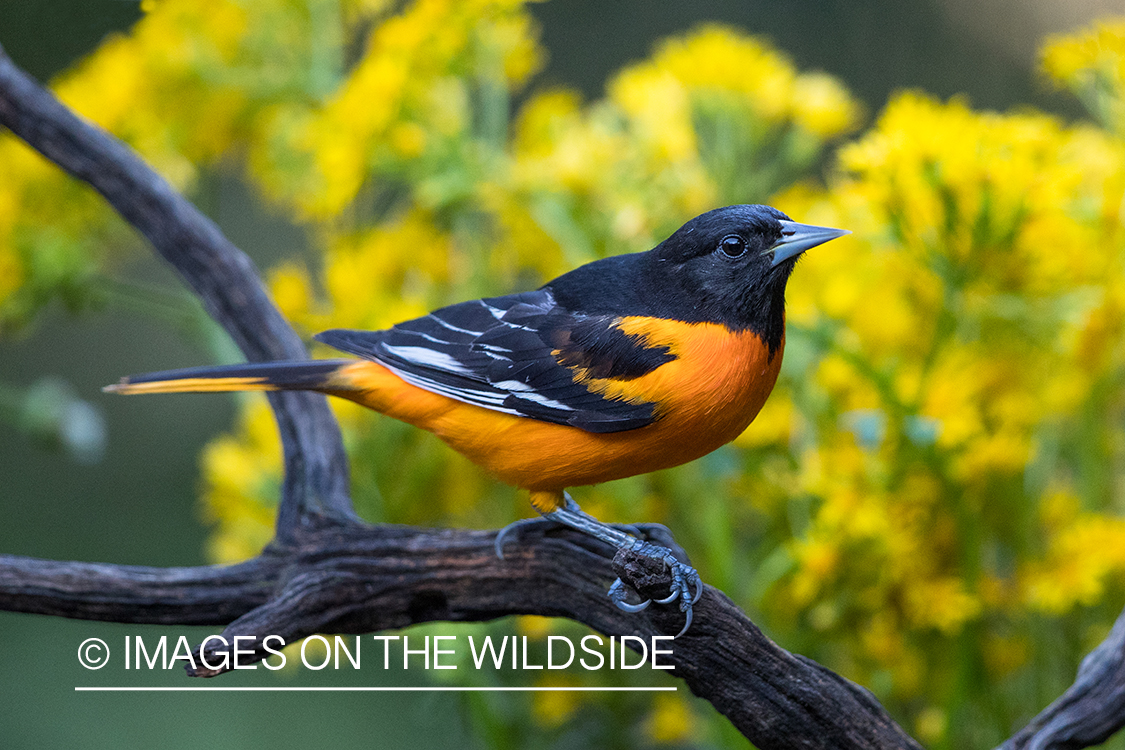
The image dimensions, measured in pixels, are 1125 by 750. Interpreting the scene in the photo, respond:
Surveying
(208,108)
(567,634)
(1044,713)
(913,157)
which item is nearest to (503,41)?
(208,108)

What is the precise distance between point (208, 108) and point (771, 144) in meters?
0.58

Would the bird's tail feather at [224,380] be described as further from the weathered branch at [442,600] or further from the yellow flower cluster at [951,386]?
the yellow flower cluster at [951,386]

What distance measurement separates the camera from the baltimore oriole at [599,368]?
0.55m

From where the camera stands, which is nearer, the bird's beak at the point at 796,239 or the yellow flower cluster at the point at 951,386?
→ the bird's beak at the point at 796,239

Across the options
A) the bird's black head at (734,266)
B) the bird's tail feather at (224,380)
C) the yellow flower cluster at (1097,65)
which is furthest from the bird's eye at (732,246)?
the yellow flower cluster at (1097,65)

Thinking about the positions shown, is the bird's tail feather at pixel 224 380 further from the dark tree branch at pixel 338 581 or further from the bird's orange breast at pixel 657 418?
the dark tree branch at pixel 338 581

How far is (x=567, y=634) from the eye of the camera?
2.84 ft

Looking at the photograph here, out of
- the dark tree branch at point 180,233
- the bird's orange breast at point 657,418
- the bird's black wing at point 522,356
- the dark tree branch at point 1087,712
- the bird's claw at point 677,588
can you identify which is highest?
the dark tree branch at point 180,233

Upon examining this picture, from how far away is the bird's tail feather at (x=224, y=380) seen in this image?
Result: 59cm

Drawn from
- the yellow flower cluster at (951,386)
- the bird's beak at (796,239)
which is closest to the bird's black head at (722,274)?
the bird's beak at (796,239)

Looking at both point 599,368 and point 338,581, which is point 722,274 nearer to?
point 599,368

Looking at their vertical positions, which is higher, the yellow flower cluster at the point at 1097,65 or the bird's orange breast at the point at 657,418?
the yellow flower cluster at the point at 1097,65

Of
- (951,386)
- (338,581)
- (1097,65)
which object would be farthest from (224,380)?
(1097,65)

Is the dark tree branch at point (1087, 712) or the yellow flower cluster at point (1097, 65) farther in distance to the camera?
the yellow flower cluster at point (1097, 65)
